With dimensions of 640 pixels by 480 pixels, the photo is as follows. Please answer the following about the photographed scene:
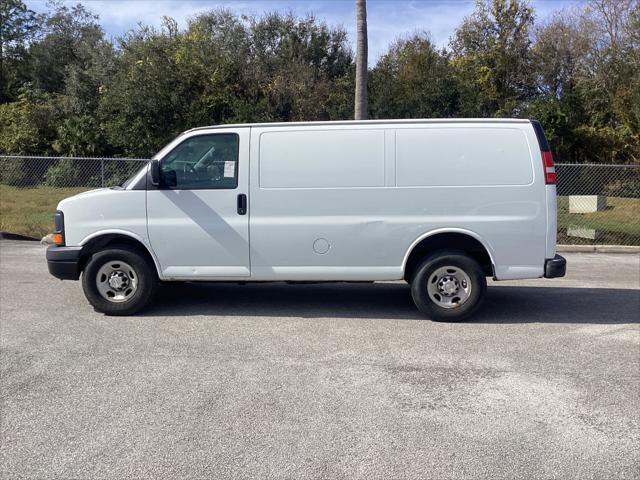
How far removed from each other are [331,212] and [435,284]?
55.4 inches

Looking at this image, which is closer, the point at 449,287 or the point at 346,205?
the point at 346,205

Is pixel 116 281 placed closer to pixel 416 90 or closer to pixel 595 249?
pixel 595 249

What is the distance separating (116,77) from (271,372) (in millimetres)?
21102

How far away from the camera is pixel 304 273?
22.7ft

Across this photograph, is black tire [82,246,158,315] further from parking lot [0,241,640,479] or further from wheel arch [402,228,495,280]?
wheel arch [402,228,495,280]

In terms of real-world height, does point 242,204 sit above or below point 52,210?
above

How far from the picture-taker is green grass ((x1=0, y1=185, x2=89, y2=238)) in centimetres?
1475

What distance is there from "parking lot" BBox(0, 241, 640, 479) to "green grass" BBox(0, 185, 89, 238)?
24.5 feet

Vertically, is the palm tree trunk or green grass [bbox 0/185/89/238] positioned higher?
the palm tree trunk

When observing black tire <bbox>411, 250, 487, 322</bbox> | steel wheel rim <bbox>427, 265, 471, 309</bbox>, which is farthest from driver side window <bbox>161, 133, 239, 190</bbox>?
steel wheel rim <bbox>427, 265, 471, 309</bbox>

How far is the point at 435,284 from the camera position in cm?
688

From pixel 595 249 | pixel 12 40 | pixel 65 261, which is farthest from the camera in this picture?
pixel 12 40

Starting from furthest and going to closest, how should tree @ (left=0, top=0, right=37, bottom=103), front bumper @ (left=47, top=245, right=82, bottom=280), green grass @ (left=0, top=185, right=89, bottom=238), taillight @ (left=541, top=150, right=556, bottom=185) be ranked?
tree @ (left=0, top=0, right=37, bottom=103) → green grass @ (left=0, top=185, right=89, bottom=238) → front bumper @ (left=47, top=245, right=82, bottom=280) → taillight @ (left=541, top=150, right=556, bottom=185)

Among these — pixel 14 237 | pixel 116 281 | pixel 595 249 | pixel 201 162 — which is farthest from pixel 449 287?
pixel 14 237
